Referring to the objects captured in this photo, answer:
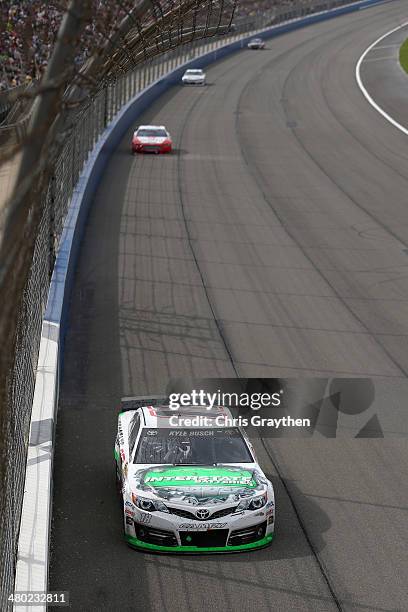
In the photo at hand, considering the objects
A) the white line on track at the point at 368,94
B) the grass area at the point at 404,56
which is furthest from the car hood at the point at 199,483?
the grass area at the point at 404,56

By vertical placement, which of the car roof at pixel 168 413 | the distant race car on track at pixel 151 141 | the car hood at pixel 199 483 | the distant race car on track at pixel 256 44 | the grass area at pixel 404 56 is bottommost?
the distant race car on track at pixel 256 44

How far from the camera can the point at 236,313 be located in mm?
18328

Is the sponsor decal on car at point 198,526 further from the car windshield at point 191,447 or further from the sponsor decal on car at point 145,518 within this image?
the car windshield at point 191,447

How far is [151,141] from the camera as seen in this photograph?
3569 cm

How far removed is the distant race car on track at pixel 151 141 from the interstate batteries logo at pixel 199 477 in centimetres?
2593

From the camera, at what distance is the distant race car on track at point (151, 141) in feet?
117

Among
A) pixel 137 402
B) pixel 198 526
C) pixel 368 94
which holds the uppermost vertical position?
pixel 198 526

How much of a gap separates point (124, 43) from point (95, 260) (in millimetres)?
15398

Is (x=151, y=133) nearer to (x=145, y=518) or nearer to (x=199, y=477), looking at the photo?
(x=199, y=477)

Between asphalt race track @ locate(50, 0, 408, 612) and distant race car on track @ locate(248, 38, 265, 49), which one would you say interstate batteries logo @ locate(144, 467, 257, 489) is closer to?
asphalt race track @ locate(50, 0, 408, 612)

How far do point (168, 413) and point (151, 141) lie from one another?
24944 millimetres

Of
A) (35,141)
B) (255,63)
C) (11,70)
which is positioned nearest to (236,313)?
(11,70)

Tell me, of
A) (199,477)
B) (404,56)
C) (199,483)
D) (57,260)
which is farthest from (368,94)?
(199,483)

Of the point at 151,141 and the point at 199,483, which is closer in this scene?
the point at 199,483
